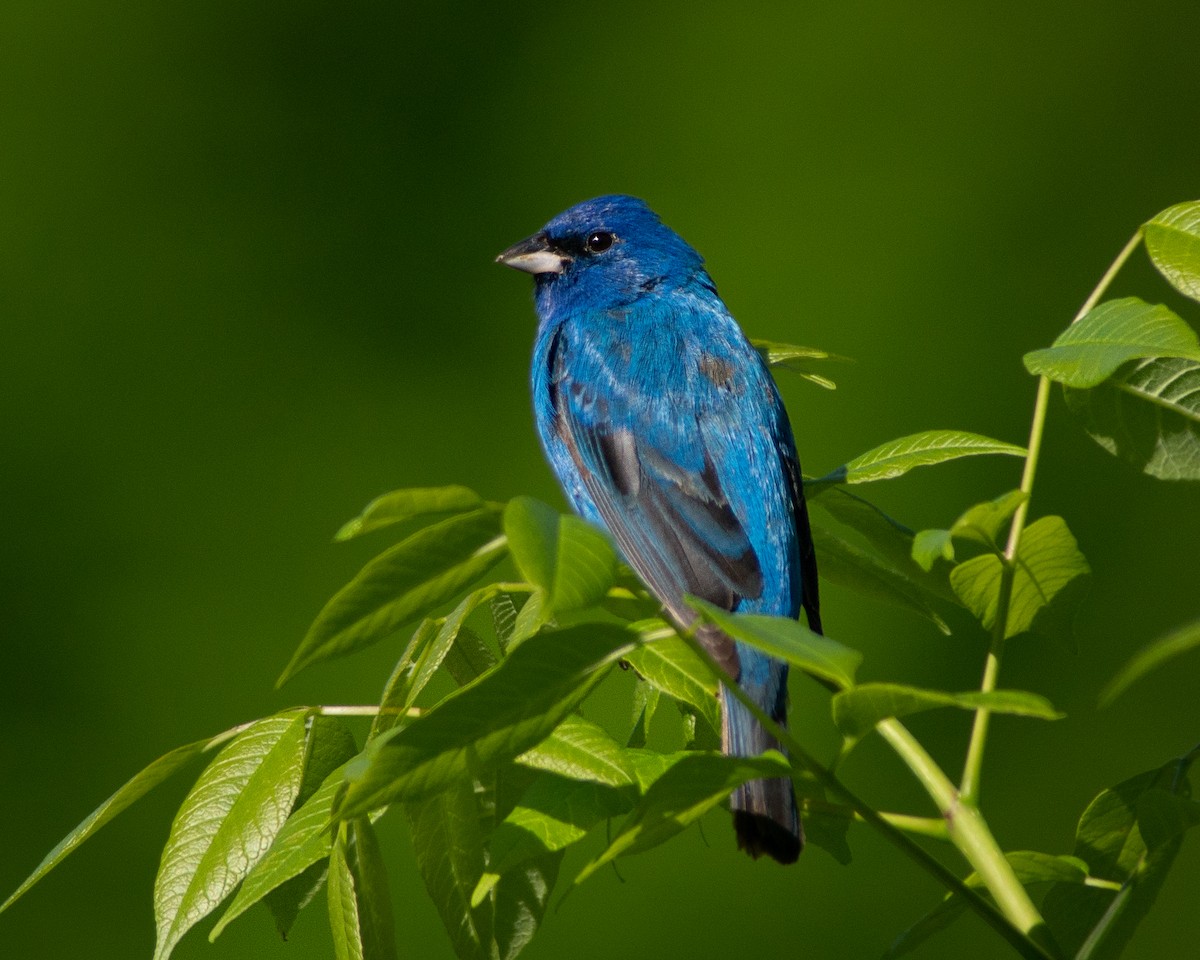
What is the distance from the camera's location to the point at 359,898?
1191 millimetres

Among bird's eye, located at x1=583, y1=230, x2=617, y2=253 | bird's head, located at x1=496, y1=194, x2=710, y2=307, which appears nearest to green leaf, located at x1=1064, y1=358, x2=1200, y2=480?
bird's head, located at x1=496, y1=194, x2=710, y2=307

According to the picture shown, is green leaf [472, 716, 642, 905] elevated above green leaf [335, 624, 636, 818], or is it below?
below

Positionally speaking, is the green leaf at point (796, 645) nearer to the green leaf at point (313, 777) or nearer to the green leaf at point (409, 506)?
the green leaf at point (409, 506)

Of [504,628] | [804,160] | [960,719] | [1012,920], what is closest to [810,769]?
[1012,920]

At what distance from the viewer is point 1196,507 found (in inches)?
150

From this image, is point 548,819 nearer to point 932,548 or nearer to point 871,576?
point 932,548

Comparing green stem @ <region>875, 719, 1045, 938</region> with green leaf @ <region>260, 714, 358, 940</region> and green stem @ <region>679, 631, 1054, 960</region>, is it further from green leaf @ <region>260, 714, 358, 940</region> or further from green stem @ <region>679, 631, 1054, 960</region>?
green leaf @ <region>260, 714, 358, 940</region>

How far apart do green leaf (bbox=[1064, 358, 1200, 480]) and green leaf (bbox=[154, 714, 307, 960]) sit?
Result: 81cm

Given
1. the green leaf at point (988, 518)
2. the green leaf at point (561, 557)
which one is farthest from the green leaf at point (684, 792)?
the green leaf at point (988, 518)

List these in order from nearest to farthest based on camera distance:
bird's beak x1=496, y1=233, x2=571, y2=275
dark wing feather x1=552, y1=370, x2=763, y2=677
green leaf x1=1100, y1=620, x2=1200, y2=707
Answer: green leaf x1=1100, y1=620, x2=1200, y2=707 < dark wing feather x1=552, y1=370, x2=763, y2=677 < bird's beak x1=496, y1=233, x2=571, y2=275

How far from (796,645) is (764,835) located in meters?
0.55

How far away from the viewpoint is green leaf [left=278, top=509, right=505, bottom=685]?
98 cm

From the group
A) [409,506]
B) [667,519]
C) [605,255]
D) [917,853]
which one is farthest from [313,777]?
[605,255]

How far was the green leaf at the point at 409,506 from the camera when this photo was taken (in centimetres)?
96
